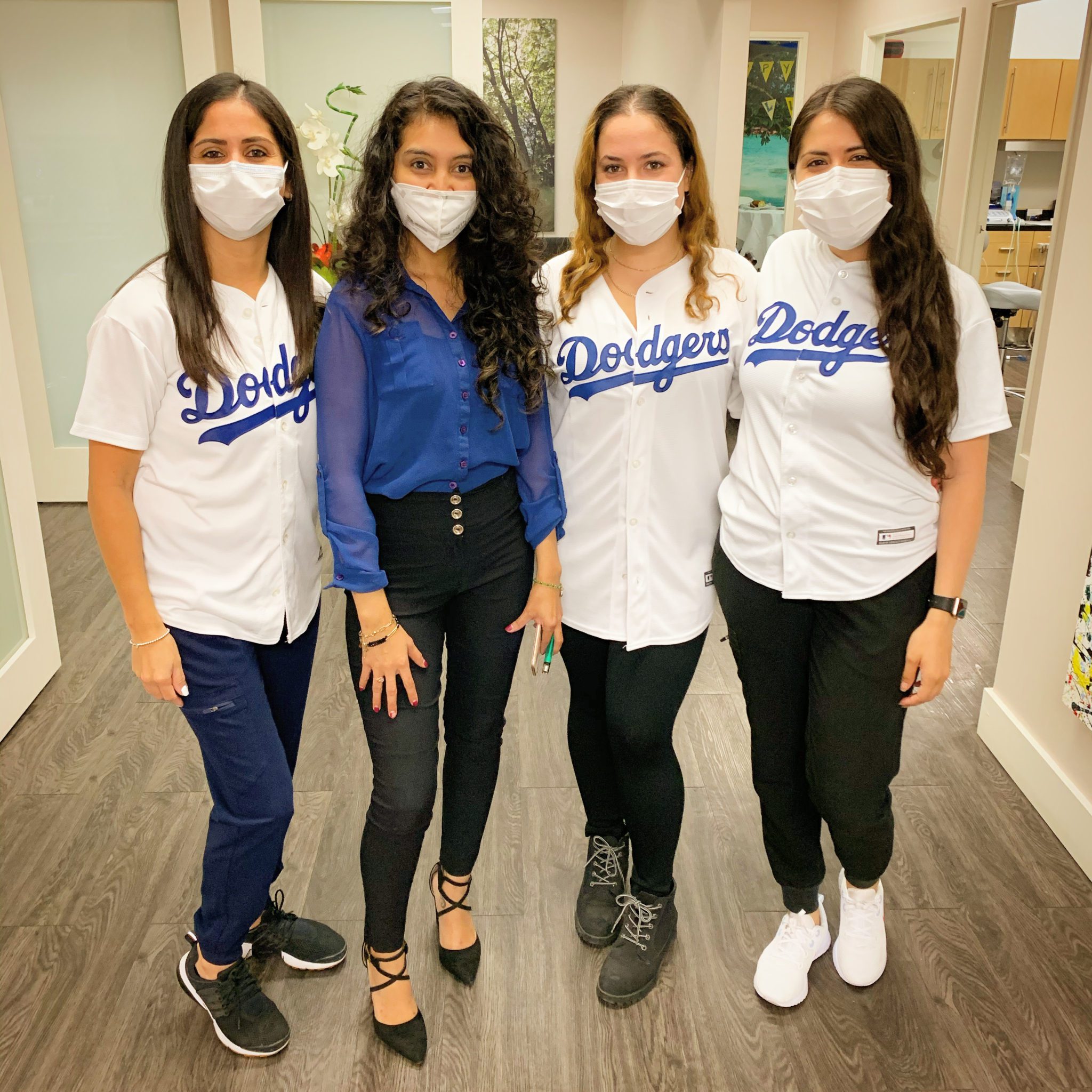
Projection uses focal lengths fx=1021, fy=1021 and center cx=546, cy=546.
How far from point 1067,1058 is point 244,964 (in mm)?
1451

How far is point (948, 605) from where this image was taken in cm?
164

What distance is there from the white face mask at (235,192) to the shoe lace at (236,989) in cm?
125

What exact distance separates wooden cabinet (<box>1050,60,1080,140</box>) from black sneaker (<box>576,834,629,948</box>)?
8964mm

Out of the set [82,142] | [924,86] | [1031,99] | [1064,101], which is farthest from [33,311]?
[1064,101]

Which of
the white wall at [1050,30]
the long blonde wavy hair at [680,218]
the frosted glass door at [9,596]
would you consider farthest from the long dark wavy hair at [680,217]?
the white wall at [1050,30]

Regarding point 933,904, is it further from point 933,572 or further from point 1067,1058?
point 933,572

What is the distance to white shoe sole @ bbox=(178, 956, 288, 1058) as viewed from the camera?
177cm

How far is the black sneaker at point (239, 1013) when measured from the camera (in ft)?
5.82

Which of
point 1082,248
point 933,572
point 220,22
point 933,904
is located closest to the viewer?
point 933,572

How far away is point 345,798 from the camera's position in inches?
100.0

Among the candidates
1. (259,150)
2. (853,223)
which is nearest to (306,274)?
(259,150)

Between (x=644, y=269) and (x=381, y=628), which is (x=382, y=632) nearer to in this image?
(x=381, y=628)

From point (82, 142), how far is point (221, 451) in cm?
372

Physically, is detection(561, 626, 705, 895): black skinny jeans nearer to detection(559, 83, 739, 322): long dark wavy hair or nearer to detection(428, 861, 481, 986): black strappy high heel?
detection(428, 861, 481, 986): black strappy high heel
